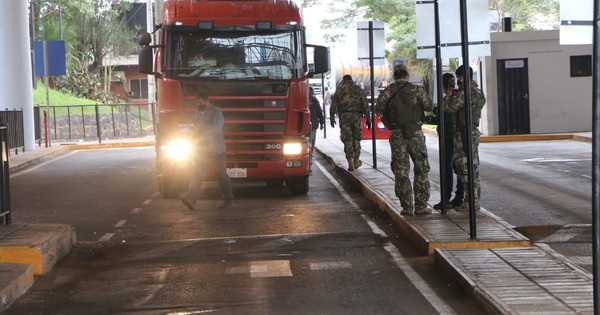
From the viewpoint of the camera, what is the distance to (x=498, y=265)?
10391 millimetres

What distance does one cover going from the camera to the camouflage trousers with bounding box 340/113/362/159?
23109 millimetres

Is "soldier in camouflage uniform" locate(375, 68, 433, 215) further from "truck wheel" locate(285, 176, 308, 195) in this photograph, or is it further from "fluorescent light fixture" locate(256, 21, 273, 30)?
"truck wheel" locate(285, 176, 308, 195)

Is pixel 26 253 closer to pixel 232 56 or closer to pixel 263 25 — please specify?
pixel 232 56

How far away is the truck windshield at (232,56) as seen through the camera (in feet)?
59.1

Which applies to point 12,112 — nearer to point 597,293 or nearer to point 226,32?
point 226,32

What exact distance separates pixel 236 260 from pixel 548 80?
27142mm

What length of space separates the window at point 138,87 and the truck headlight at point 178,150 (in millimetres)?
51426

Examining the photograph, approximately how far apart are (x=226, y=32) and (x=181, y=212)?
3182 mm

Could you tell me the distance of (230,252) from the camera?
12.7m

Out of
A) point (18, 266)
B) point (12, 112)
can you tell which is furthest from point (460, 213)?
point (12, 112)

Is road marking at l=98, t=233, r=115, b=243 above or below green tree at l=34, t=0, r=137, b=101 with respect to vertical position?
below

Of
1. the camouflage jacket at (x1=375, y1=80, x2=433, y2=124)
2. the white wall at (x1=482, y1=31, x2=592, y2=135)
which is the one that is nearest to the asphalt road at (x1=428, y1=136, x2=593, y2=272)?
the camouflage jacket at (x1=375, y1=80, x2=433, y2=124)

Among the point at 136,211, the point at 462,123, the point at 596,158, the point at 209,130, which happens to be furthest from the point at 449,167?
the point at 596,158

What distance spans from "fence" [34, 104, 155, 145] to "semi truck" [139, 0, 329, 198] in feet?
82.3
